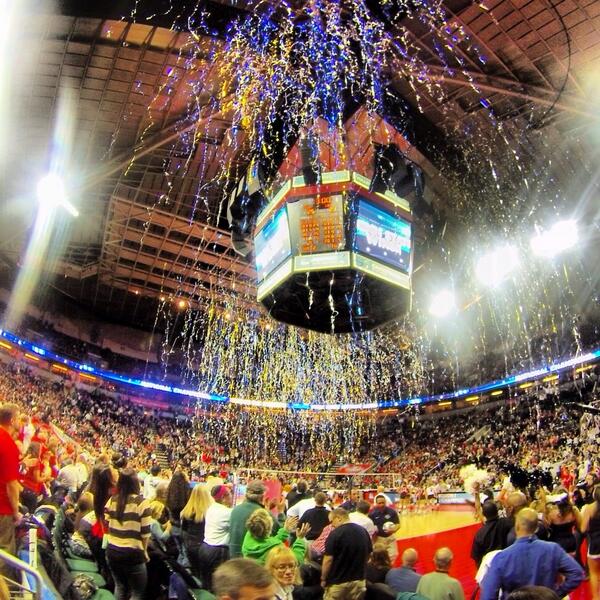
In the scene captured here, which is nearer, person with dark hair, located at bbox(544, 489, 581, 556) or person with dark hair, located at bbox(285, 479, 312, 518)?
person with dark hair, located at bbox(544, 489, 581, 556)

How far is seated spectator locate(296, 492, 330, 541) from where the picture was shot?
5410mm

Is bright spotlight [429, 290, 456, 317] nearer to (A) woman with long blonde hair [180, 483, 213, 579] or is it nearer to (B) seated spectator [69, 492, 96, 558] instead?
(A) woman with long blonde hair [180, 483, 213, 579]

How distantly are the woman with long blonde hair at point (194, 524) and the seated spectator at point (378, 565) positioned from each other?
1.60m

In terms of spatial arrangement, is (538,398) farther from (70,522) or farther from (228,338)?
(70,522)

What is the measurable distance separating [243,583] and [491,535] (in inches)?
168

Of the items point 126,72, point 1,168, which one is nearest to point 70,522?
point 126,72

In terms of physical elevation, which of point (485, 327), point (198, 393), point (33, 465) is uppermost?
point (485, 327)

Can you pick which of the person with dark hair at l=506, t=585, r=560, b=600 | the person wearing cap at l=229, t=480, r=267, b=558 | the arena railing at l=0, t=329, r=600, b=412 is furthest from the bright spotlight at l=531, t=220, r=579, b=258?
the arena railing at l=0, t=329, r=600, b=412

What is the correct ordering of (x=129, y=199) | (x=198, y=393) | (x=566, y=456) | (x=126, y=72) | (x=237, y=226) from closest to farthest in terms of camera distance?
(x=237, y=226), (x=126, y=72), (x=129, y=199), (x=566, y=456), (x=198, y=393)

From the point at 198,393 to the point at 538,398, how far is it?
20.4 meters

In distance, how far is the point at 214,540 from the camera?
4.63 meters

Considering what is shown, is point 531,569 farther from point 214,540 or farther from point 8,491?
point 8,491

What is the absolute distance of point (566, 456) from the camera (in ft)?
59.5

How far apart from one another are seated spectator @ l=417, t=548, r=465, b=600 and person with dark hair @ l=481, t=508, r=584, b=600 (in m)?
0.52
